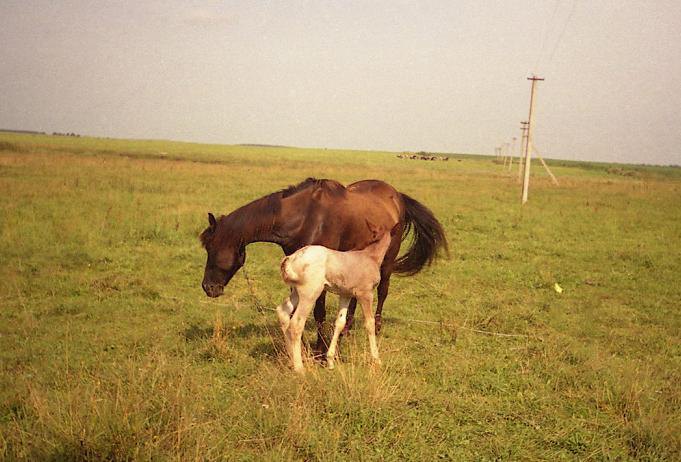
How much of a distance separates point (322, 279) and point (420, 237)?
9.84ft

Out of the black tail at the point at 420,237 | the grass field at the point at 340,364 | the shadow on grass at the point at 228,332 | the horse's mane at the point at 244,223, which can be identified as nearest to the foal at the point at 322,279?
the grass field at the point at 340,364

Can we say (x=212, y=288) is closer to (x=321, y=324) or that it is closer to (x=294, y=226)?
(x=294, y=226)

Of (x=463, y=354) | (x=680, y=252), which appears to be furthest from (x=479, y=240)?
(x=463, y=354)

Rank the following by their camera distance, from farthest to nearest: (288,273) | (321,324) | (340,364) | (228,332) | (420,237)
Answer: (420,237) → (228,332) → (321,324) → (340,364) → (288,273)

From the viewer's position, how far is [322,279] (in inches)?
178

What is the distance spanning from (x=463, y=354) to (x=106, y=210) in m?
13.1

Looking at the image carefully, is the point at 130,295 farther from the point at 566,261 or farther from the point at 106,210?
the point at 566,261

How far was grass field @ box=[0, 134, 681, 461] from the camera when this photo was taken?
3.73 metres

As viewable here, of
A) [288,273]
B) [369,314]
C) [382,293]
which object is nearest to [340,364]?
[369,314]

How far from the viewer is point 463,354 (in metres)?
5.96

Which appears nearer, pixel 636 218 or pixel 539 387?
pixel 539 387

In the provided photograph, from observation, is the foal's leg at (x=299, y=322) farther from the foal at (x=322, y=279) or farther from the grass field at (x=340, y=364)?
the grass field at (x=340, y=364)

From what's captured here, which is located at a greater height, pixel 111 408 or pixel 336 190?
pixel 336 190

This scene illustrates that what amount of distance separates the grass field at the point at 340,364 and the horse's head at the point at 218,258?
0.85 meters
